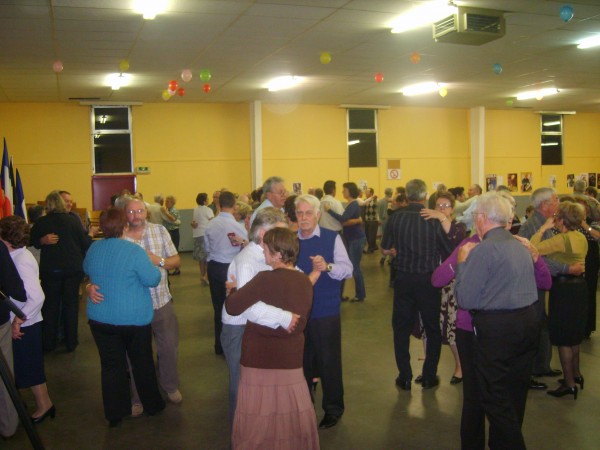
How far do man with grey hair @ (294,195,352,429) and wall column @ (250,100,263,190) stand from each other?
1049 centimetres

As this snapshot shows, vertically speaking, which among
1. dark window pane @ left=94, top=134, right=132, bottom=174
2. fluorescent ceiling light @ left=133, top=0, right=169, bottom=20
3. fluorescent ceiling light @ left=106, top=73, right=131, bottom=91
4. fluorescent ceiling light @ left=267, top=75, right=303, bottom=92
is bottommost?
dark window pane @ left=94, top=134, right=132, bottom=174

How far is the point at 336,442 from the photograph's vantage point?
378 cm

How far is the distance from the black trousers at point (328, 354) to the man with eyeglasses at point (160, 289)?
1.09m

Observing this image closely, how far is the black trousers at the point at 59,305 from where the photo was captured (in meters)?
5.82

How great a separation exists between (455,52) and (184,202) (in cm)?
779

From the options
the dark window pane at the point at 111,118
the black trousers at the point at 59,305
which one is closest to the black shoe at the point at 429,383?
the black trousers at the point at 59,305

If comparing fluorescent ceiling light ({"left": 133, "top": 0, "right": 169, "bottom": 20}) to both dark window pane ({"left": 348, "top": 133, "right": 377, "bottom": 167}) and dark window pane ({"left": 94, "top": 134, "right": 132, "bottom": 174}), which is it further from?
dark window pane ({"left": 348, "top": 133, "right": 377, "bottom": 167})

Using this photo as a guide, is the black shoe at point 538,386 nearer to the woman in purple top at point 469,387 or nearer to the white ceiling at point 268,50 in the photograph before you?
the woman in purple top at point 469,387

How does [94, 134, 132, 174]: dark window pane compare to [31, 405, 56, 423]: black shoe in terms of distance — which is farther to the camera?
[94, 134, 132, 174]: dark window pane

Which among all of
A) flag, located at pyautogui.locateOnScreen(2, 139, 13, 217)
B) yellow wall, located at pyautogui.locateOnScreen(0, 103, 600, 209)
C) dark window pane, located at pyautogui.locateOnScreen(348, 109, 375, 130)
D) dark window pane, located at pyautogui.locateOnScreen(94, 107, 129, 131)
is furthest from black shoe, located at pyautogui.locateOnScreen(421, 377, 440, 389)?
dark window pane, located at pyautogui.locateOnScreen(348, 109, 375, 130)

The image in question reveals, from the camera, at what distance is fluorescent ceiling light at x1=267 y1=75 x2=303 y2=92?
1110 cm

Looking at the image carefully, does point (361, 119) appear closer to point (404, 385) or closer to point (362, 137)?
point (362, 137)

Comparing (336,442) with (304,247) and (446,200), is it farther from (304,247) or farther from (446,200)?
(446,200)

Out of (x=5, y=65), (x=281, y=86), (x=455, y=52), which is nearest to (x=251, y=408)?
(x=455, y=52)
